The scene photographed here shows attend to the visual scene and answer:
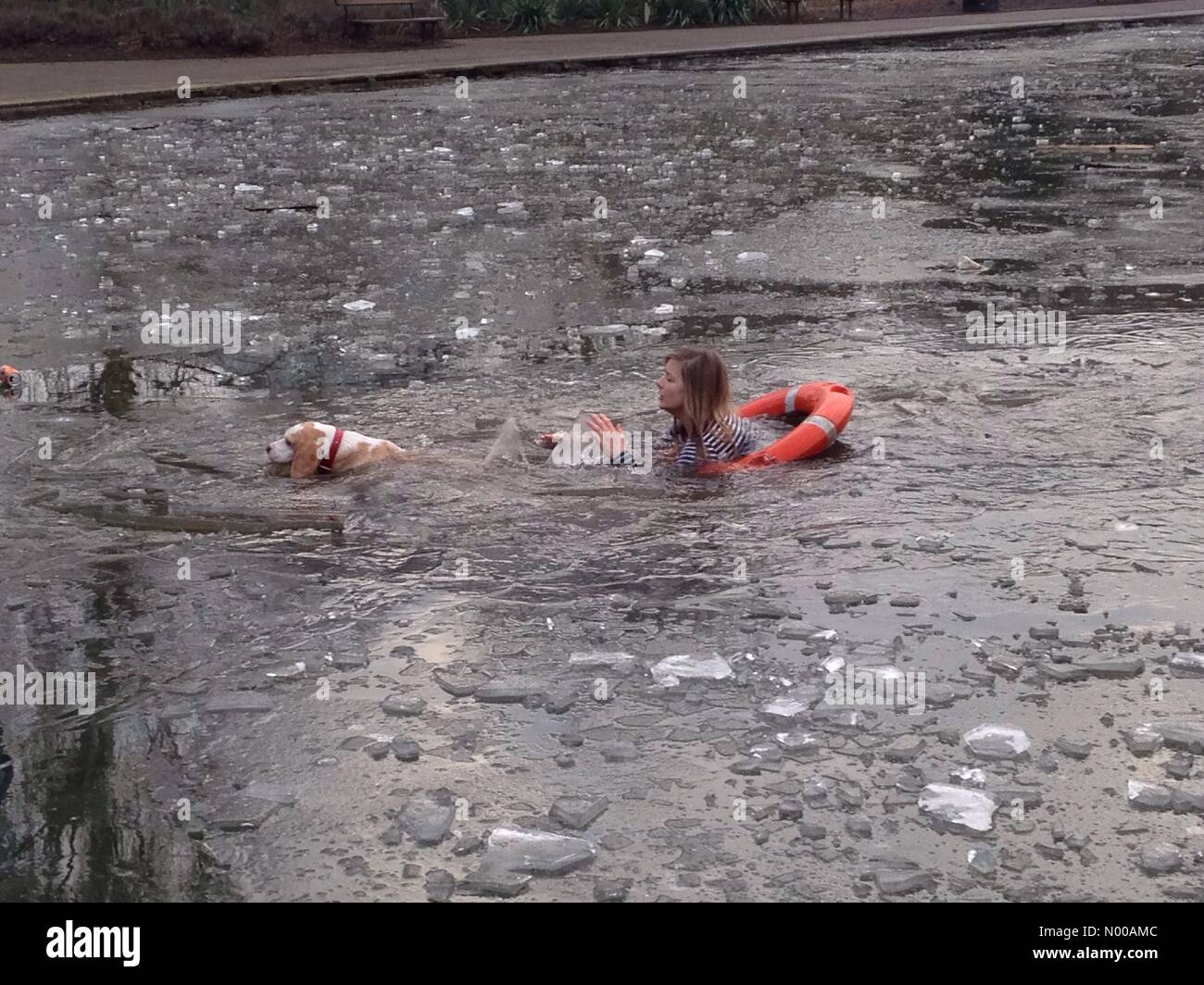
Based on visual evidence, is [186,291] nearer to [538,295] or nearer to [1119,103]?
[538,295]

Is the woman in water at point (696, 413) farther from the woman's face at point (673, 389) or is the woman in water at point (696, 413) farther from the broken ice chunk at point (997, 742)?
the broken ice chunk at point (997, 742)

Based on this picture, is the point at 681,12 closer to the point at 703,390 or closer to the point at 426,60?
the point at 426,60

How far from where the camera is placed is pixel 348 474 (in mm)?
6438

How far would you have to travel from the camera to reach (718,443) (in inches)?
262

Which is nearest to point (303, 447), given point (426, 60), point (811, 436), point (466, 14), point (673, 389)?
point (673, 389)

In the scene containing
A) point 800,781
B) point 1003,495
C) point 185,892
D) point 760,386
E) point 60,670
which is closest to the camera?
point 185,892

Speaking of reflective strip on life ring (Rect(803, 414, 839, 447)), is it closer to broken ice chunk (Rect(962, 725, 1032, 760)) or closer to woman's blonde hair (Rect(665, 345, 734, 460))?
woman's blonde hair (Rect(665, 345, 734, 460))

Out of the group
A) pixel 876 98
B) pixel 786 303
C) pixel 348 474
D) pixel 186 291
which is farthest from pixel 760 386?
pixel 876 98

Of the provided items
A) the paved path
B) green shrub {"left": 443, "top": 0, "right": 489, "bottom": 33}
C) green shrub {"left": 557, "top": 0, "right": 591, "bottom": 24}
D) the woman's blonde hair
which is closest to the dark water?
the woman's blonde hair

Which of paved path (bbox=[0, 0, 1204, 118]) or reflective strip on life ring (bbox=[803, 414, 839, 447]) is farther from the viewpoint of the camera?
paved path (bbox=[0, 0, 1204, 118])

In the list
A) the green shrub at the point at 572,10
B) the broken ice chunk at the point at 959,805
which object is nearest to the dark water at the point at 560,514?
the broken ice chunk at the point at 959,805

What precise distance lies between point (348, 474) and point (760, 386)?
2450 millimetres

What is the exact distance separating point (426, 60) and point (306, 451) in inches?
720

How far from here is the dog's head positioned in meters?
6.45
